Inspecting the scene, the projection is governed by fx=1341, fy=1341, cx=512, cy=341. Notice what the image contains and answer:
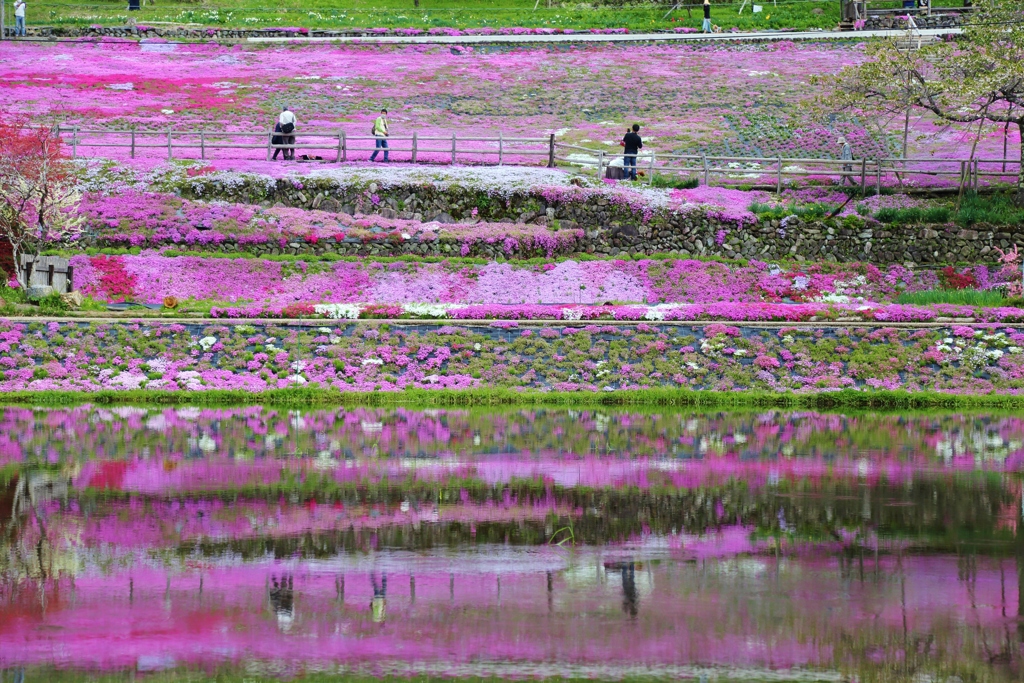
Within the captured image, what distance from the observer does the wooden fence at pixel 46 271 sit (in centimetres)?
3659

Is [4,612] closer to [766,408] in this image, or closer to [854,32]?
[766,408]

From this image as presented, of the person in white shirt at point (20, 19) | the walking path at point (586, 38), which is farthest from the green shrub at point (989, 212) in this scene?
the person in white shirt at point (20, 19)

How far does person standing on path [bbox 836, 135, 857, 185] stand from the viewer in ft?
160

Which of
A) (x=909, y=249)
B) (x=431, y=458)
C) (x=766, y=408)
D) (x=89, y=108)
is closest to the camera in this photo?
(x=431, y=458)

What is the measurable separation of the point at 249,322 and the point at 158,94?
32.5m

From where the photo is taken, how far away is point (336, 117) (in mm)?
58219

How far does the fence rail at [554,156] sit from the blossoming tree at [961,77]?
1.89 m

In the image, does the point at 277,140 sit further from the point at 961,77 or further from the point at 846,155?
the point at 961,77

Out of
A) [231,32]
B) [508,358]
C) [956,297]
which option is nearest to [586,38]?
[231,32]

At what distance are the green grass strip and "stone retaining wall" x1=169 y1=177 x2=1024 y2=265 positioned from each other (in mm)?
14716

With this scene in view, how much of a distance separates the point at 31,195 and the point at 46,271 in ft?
7.96

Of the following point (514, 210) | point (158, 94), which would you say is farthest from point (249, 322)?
point (158, 94)

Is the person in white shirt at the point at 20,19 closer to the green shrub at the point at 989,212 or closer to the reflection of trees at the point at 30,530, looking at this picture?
the green shrub at the point at 989,212

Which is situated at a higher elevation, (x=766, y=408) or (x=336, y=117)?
(x=336, y=117)
